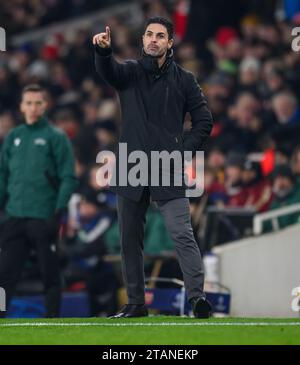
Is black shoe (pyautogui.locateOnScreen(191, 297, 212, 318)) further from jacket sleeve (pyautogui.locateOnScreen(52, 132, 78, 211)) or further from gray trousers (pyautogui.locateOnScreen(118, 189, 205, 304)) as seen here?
jacket sleeve (pyautogui.locateOnScreen(52, 132, 78, 211))

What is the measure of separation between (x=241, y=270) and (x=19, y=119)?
6.97 m

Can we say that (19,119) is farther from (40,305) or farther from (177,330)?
(177,330)

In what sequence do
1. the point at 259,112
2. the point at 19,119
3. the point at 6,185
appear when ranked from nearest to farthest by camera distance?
1. the point at 6,185
2. the point at 259,112
3. the point at 19,119

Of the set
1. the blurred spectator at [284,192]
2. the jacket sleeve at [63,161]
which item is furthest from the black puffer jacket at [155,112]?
the blurred spectator at [284,192]

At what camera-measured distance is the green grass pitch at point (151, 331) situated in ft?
28.7

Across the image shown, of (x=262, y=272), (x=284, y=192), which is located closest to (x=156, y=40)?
(x=262, y=272)

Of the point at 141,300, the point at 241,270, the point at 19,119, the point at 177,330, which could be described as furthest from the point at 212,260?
the point at 19,119

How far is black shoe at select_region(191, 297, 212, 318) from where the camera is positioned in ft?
33.3

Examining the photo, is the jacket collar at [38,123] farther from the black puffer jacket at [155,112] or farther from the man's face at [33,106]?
the black puffer jacket at [155,112]

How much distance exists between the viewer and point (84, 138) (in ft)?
64.0

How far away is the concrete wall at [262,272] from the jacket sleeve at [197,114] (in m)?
3.98

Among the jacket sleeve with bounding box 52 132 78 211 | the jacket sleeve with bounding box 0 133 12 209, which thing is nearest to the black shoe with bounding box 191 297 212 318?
the jacket sleeve with bounding box 52 132 78 211

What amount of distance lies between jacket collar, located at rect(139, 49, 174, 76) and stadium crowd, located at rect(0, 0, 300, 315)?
4049 millimetres

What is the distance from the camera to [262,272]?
48.2 ft
